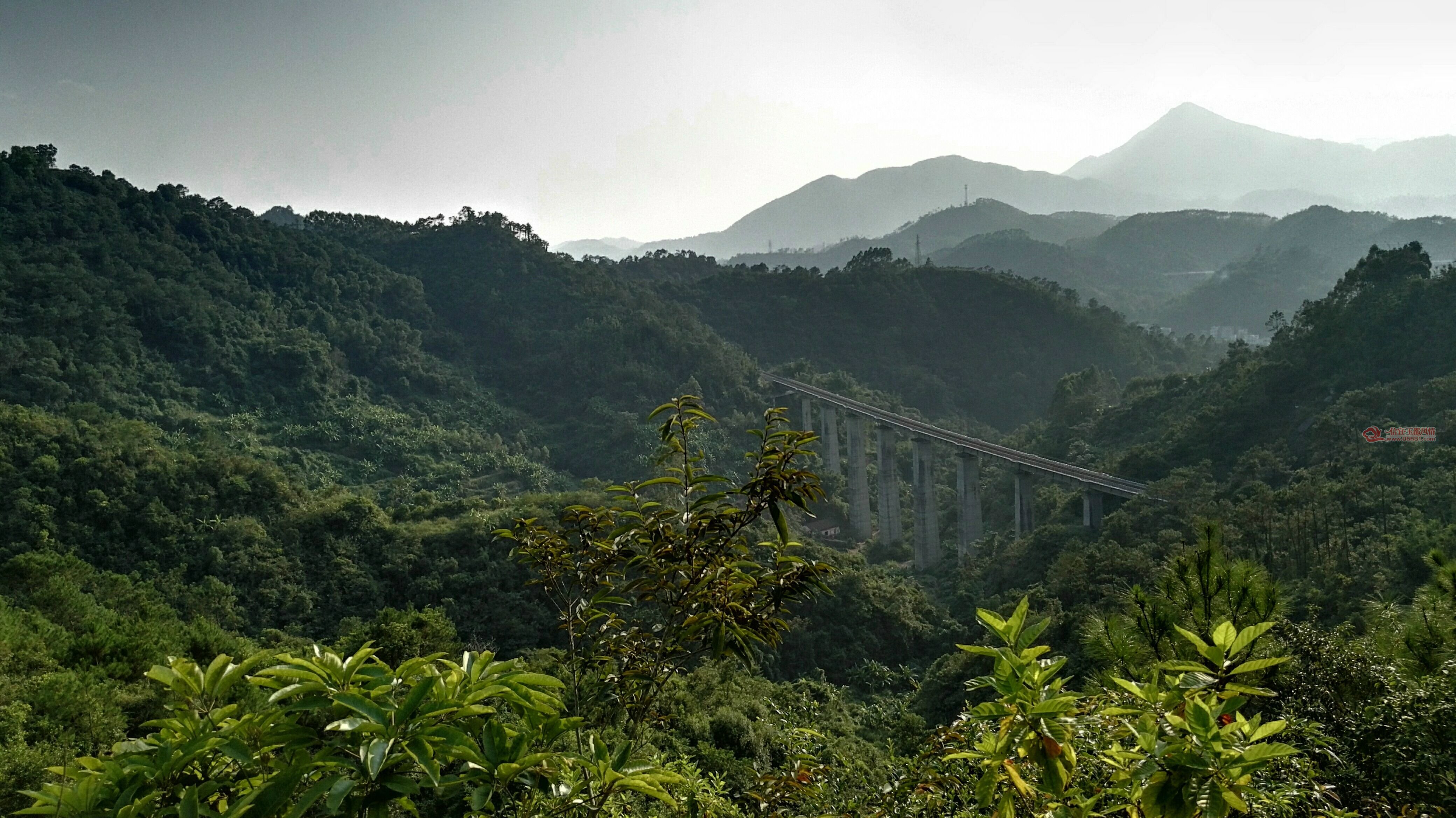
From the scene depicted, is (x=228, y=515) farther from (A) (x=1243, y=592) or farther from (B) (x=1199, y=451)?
(B) (x=1199, y=451)

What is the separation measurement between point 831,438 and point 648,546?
4345 cm

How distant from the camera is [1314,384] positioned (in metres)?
29.4

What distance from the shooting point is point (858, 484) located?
42250 millimetres

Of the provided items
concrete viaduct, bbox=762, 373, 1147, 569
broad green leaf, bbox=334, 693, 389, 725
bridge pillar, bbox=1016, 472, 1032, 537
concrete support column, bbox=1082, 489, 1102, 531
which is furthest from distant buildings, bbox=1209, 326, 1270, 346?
broad green leaf, bbox=334, 693, 389, 725

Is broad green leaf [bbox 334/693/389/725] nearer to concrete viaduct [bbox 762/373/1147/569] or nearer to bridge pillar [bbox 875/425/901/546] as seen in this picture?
concrete viaduct [bbox 762/373/1147/569]

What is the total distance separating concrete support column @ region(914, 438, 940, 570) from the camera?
36719 mm

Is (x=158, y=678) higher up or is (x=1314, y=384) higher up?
(x=158, y=678)

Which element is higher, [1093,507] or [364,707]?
[364,707]

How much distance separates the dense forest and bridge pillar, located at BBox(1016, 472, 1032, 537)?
0.86 meters

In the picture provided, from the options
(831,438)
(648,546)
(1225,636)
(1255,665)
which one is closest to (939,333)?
(831,438)

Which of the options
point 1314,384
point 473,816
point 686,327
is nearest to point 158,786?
point 473,816

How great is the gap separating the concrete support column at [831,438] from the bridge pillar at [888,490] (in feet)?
17.0

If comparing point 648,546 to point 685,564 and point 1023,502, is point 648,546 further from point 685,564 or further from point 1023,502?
point 1023,502

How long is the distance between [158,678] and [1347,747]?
3745 millimetres
